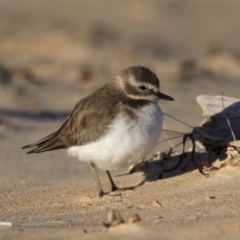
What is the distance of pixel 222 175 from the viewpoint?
637 centimetres

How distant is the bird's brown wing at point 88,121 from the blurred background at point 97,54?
3.67ft

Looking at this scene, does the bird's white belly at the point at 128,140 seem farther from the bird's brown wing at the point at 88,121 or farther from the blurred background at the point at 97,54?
the blurred background at the point at 97,54

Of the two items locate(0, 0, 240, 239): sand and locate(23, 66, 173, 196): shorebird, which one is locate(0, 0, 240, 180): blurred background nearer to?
locate(0, 0, 240, 239): sand

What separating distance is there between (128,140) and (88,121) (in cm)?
55

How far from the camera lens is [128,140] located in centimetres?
634

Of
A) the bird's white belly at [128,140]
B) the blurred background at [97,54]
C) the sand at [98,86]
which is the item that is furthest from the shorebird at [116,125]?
the blurred background at [97,54]

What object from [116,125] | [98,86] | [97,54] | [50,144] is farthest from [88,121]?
[97,54]

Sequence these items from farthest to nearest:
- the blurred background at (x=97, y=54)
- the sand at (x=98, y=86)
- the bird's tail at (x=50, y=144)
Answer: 1. the blurred background at (x=97, y=54)
2. the bird's tail at (x=50, y=144)
3. the sand at (x=98, y=86)

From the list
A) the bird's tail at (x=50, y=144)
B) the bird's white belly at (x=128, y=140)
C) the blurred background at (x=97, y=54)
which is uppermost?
the bird's white belly at (x=128, y=140)

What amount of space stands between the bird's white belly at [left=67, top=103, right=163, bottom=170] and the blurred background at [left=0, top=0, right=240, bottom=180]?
5.55 ft

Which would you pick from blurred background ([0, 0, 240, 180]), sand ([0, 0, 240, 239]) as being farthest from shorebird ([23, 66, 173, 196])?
blurred background ([0, 0, 240, 180])

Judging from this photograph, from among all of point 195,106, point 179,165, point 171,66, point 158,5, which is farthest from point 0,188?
point 158,5

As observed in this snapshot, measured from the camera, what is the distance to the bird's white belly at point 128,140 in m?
6.36

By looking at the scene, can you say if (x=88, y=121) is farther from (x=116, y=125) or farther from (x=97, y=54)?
(x=97, y=54)
